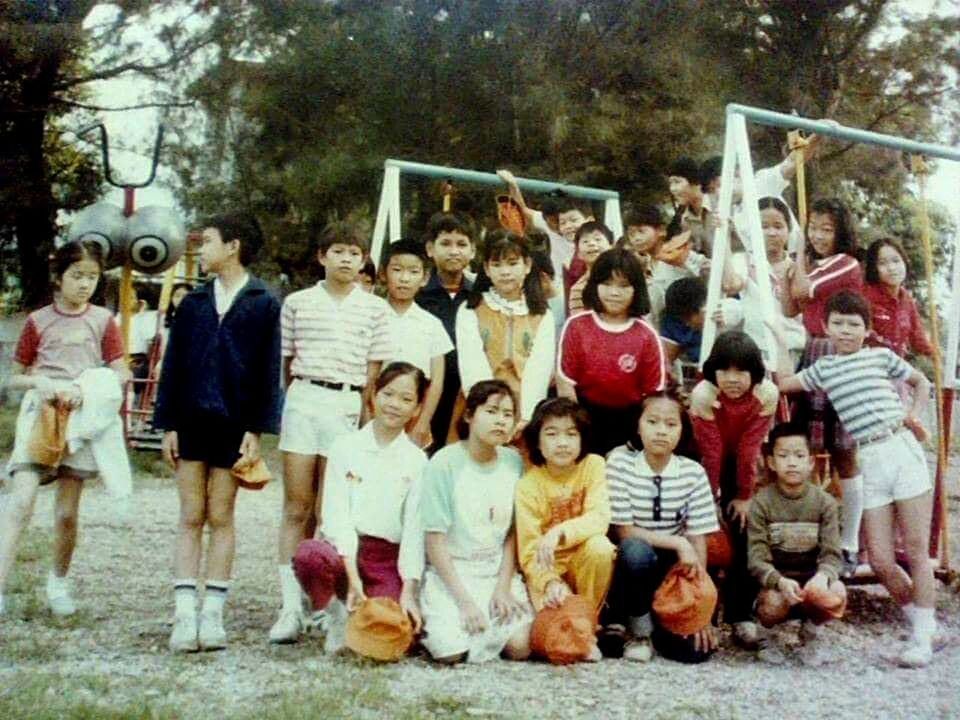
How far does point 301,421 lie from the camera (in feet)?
14.5

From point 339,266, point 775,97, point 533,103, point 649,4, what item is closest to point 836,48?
point 775,97

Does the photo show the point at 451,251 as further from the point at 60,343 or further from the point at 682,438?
the point at 60,343

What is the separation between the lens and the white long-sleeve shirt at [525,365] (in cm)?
471

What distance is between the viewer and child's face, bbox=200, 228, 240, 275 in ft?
14.1

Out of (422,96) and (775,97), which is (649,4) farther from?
(422,96)

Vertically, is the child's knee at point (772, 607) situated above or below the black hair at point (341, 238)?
below

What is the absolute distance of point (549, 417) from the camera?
14.1 ft

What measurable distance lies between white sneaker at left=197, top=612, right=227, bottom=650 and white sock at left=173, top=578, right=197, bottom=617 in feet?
0.17

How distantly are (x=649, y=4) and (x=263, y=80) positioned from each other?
3658 millimetres

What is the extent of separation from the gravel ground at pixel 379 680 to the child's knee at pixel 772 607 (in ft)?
0.50

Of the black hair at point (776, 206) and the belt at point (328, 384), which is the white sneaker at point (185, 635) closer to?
the belt at point (328, 384)

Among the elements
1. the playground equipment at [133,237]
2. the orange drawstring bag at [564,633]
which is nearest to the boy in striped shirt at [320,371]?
the orange drawstring bag at [564,633]

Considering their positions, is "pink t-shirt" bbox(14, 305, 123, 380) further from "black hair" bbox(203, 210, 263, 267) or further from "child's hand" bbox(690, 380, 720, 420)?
"child's hand" bbox(690, 380, 720, 420)

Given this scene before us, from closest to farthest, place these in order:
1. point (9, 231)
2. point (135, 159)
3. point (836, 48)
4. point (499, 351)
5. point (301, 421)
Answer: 1. point (301, 421)
2. point (499, 351)
3. point (836, 48)
4. point (9, 231)
5. point (135, 159)
